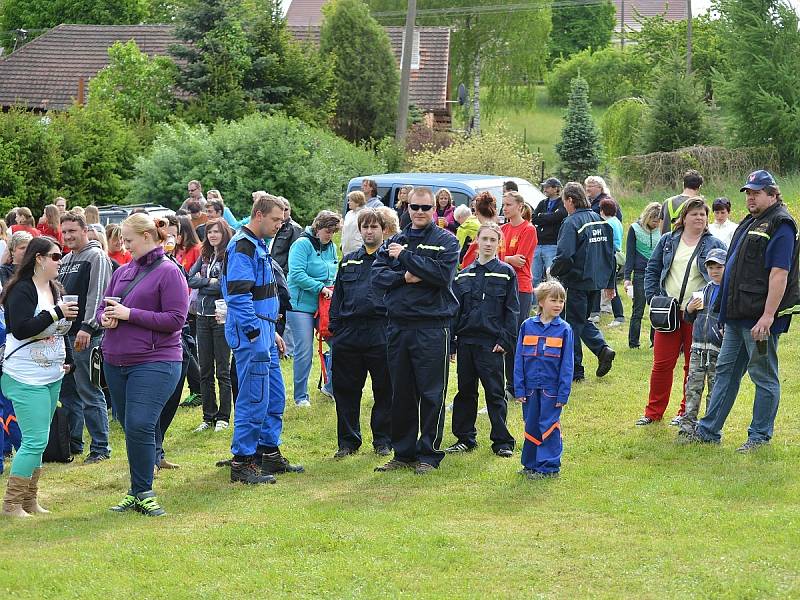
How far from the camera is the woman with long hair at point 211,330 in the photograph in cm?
1082

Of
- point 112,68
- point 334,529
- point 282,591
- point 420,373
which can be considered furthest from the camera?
point 112,68

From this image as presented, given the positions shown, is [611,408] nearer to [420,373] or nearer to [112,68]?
[420,373]

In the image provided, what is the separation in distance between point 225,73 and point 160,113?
2249mm

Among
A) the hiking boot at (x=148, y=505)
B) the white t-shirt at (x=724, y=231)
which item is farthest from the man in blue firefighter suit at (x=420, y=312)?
the white t-shirt at (x=724, y=231)

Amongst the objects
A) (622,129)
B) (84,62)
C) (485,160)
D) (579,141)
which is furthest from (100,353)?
(84,62)

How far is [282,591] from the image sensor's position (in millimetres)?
6238

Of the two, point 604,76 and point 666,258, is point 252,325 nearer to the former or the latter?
point 666,258

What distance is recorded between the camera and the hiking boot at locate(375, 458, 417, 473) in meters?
9.27

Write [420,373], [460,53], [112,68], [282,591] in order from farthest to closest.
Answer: [460,53]
[112,68]
[420,373]
[282,591]

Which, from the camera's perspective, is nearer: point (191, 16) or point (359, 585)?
point (359, 585)

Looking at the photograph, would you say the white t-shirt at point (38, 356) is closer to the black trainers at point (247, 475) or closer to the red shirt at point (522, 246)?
the black trainers at point (247, 475)

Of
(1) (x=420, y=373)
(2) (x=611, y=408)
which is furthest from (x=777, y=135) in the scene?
(1) (x=420, y=373)

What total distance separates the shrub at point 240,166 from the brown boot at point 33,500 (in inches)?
647

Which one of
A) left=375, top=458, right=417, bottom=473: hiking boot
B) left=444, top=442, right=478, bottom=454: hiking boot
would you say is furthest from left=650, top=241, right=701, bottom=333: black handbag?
left=375, top=458, right=417, bottom=473: hiking boot
